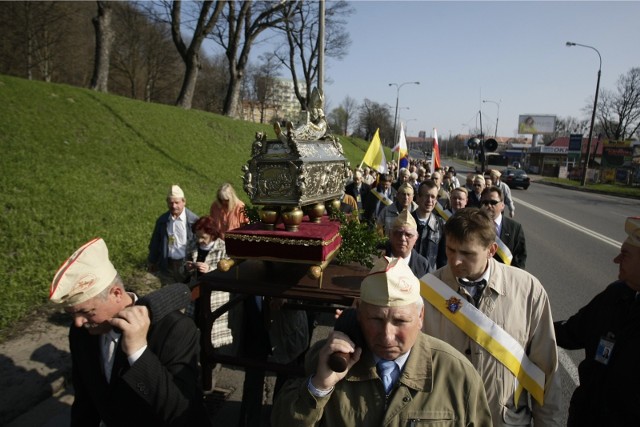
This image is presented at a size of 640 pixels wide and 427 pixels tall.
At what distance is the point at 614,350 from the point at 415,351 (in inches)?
51.9

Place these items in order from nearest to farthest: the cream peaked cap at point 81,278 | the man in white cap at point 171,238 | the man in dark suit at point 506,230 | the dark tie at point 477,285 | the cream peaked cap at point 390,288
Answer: the cream peaked cap at point 390,288 → the cream peaked cap at point 81,278 → the dark tie at point 477,285 → the man in dark suit at point 506,230 → the man in white cap at point 171,238

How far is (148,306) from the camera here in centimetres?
197

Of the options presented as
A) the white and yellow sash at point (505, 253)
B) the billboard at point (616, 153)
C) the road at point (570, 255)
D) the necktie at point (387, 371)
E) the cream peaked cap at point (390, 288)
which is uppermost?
the billboard at point (616, 153)

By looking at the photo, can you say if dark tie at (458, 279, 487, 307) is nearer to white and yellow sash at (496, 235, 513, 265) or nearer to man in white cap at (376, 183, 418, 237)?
white and yellow sash at (496, 235, 513, 265)

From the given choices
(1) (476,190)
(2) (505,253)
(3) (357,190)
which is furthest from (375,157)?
(2) (505,253)

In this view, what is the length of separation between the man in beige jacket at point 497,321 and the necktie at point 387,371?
826 mm

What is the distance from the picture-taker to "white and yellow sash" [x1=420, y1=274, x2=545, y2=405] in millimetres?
2193

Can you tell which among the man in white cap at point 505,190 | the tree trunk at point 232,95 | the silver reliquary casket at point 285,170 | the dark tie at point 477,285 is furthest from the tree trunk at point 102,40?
the dark tie at point 477,285

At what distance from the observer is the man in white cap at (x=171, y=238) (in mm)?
5246

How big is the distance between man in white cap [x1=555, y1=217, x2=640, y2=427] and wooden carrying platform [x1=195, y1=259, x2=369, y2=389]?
136cm

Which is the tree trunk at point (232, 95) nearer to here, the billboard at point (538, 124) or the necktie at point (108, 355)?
the necktie at point (108, 355)

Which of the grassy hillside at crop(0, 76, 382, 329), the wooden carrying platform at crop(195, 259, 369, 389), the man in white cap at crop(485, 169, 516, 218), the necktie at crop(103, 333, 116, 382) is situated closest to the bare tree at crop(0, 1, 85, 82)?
the grassy hillside at crop(0, 76, 382, 329)

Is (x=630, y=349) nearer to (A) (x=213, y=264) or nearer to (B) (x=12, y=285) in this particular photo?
(A) (x=213, y=264)

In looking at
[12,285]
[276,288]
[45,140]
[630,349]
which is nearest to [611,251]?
[630,349]
